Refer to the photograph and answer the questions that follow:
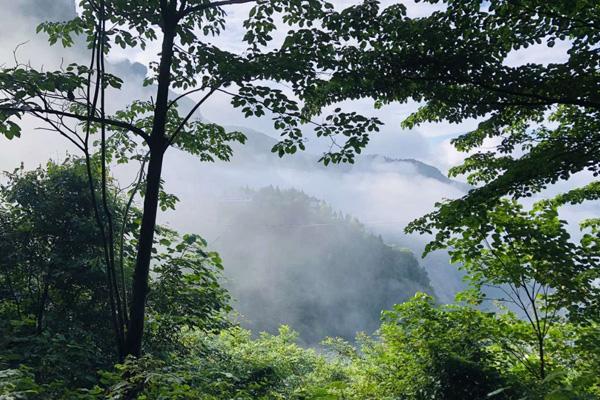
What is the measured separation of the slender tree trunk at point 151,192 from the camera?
4.69 metres

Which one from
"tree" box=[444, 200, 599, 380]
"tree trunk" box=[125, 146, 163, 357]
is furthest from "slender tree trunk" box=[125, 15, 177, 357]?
"tree" box=[444, 200, 599, 380]

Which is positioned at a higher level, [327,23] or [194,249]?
[327,23]

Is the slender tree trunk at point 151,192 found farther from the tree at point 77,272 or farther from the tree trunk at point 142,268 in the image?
the tree at point 77,272

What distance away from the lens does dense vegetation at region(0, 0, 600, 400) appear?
467 centimetres

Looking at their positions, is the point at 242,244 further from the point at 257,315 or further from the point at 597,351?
the point at 597,351

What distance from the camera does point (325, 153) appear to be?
5051 mm

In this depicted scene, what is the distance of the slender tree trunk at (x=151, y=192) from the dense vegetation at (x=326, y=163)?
0.02 m

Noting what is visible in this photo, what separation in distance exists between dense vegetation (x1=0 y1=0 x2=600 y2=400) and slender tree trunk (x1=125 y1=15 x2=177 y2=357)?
17mm

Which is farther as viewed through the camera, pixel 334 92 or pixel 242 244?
pixel 242 244

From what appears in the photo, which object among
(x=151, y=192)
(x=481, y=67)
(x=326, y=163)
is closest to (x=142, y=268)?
(x=151, y=192)

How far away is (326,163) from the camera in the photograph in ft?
16.6

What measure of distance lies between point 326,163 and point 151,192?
85.9 inches

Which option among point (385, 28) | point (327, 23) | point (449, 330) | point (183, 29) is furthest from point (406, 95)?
point (449, 330)

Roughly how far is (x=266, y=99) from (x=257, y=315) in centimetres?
16136
